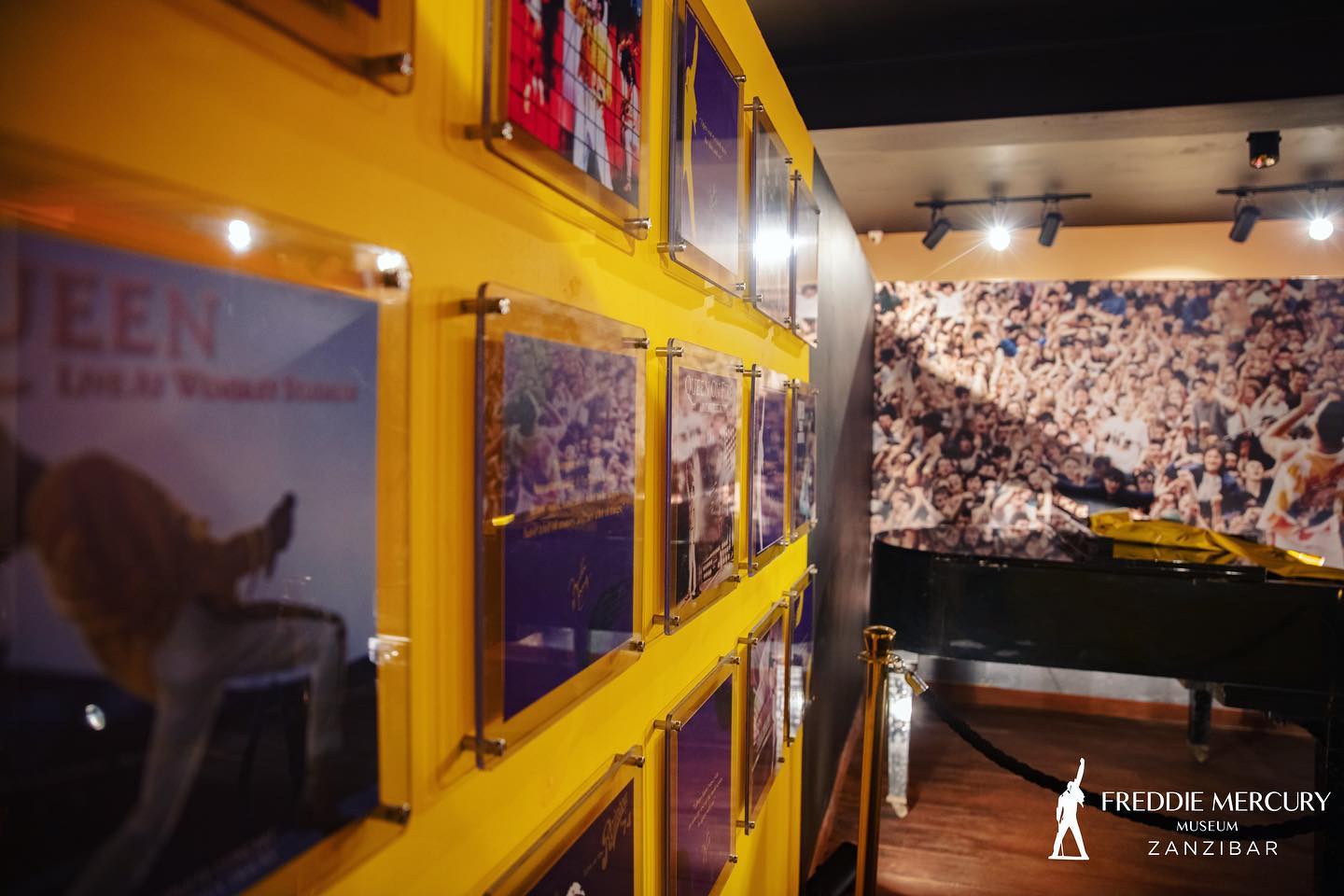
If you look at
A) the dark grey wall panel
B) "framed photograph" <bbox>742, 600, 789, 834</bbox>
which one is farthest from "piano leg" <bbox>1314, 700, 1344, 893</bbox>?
"framed photograph" <bbox>742, 600, 789, 834</bbox>

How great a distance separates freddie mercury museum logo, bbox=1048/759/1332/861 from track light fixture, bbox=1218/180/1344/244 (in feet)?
11.0

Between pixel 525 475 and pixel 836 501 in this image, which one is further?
pixel 836 501

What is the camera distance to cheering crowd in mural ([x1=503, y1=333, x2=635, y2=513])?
0.89m

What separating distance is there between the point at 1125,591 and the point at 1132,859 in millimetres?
1178

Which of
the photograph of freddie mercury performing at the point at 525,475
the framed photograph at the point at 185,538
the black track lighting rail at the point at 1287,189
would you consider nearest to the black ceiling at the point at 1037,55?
the photograph of freddie mercury performing at the point at 525,475

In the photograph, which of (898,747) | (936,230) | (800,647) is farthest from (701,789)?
(936,230)

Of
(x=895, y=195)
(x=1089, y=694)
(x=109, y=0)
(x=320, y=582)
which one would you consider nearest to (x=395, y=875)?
(x=320, y=582)

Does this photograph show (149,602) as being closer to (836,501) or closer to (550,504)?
(550,504)

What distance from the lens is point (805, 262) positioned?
2600 mm

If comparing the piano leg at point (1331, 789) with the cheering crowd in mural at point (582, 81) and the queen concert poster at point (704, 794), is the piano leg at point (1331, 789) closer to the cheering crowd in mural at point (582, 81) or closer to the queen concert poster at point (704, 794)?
the queen concert poster at point (704, 794)

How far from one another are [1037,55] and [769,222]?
2.25 metres

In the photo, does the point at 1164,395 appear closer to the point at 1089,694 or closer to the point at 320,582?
the point at 1089,694

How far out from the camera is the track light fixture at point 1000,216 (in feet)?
17.2

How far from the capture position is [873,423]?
5.89 m
